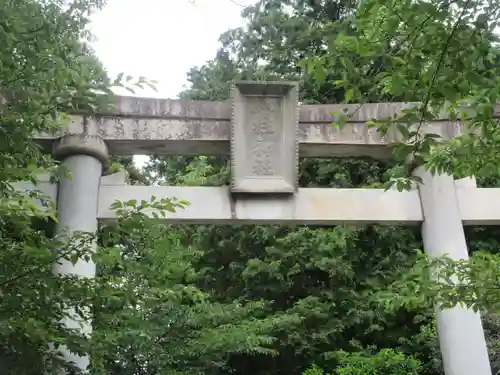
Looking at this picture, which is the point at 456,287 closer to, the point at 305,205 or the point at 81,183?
the point at 305,205

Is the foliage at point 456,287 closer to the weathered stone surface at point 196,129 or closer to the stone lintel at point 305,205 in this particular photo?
the stone lintel at point 305,205

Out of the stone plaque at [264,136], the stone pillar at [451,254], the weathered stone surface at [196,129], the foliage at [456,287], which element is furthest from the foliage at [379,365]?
the foliage at [456,287]

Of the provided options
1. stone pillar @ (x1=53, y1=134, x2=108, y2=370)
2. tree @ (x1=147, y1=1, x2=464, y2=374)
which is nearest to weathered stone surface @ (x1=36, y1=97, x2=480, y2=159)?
stone pillar @ (x1=53, y1=134, x2=108, y2=370)

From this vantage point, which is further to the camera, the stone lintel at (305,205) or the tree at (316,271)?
the tree at (316,271)

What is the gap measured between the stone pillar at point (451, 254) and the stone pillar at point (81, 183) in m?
3.13

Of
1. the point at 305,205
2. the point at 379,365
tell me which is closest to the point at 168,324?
the point at 305,205

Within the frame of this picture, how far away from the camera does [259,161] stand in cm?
607

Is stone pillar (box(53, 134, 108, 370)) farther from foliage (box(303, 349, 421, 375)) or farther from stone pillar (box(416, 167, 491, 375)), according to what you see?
stone pillar (box(416, 167, 491, 375))

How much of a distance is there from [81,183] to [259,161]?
1.73 m

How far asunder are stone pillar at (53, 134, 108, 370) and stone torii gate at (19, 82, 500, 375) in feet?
0.03

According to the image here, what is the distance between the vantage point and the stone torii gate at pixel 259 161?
590 cm

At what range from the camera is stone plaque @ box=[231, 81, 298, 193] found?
6004mm

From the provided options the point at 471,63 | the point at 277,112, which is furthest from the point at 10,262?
the point at 277,112

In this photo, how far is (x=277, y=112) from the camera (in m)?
6.17
